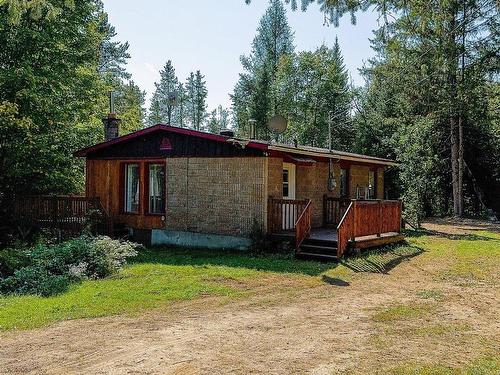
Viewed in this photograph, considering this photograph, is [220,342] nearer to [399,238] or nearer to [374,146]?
[399,238]

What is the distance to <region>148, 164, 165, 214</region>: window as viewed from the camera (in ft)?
47.4

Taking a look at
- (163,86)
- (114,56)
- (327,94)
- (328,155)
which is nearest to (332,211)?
(328,155)

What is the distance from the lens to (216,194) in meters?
13.3

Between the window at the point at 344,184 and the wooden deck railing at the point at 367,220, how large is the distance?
2.95m

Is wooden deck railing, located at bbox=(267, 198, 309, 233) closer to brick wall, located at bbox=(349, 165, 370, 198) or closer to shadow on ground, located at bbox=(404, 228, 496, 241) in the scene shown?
brick wall, located at bbox=(349, 165, 370, 198)

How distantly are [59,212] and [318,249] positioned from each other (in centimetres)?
802

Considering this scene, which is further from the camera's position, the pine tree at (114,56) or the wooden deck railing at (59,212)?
the pine tree at (114,56)

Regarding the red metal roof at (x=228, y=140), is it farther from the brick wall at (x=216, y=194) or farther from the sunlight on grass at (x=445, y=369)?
the sunlight on grass at (x=445, y=369)

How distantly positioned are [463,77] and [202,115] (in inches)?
1722

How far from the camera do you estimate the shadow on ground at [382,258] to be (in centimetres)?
1068

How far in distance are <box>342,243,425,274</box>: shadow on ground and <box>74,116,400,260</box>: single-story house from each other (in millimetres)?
660

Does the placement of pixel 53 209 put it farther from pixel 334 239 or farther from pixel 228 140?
pixel 334 239

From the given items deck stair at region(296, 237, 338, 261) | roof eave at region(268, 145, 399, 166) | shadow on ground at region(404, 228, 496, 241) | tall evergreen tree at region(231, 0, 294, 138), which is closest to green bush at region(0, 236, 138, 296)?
deck stair at region(296, 237, 338, 261)

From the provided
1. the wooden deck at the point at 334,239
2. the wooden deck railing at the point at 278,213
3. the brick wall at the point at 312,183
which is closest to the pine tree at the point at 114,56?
the brick wall at the point at 312,183
